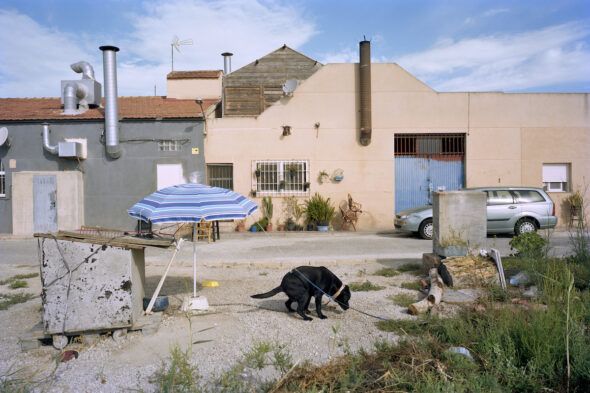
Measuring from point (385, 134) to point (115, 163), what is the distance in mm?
10040

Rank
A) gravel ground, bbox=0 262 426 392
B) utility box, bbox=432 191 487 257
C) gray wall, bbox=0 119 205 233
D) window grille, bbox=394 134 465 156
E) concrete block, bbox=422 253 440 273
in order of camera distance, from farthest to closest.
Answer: window grille, bbox=394 134 465 156 → gray wall, bbox=0 119 205 233 → utility box, bbox=432 191 487 257 → concrete block, bbox=422 253 440 273 → gravel ground, bbox=0 262 426 392

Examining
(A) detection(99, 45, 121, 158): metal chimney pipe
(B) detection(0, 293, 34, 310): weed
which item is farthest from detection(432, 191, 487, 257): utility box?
(A) detection(99, 45, 121, 158): metal chimney pipe

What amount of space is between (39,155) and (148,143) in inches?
161

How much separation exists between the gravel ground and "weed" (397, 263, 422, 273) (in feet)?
4.35

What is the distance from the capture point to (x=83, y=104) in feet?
61.3

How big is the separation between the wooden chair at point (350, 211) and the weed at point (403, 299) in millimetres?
10105

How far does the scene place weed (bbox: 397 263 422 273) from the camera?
32.6 ft

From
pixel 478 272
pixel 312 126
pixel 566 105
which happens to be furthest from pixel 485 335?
pixel 566 105

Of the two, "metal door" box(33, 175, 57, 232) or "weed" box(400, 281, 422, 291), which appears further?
"metal door" box(33, 175, 57, 232)

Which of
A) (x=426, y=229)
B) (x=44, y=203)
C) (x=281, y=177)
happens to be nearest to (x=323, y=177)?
(x=281, y=177)

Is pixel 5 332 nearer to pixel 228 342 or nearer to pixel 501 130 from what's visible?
pixel 228 342

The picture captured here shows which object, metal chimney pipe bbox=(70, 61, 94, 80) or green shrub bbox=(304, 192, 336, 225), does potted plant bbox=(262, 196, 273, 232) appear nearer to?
green shrub bbox=(304, 192, 336, 225)

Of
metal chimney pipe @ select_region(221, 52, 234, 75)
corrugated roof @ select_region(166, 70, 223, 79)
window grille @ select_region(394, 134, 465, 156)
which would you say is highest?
metal chimney pipe @ select_region(221, 52, 234, 75)

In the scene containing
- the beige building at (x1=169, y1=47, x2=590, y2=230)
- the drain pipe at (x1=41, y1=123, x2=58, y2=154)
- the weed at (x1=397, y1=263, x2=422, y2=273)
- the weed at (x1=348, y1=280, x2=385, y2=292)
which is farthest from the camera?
the beige building at (x1=169, y1=47, x2=590, y2=230)
